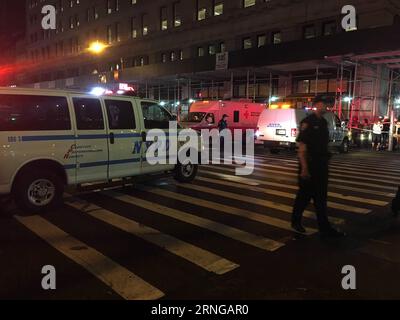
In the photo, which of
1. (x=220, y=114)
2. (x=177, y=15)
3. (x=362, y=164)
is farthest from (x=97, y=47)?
(x=362, y=164)

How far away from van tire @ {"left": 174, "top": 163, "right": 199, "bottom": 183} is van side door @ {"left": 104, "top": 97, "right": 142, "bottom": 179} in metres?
A: 1.49

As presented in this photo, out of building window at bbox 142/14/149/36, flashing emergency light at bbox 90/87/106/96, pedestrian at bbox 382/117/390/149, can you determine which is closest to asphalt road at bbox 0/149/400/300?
flashing emergency light at bbox 90/87/106/96

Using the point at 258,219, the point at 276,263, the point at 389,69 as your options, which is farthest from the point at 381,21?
the point at 276,263

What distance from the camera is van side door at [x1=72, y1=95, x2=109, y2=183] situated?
7387 millimetres

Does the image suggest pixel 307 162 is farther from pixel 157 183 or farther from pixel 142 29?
pixel 142 29

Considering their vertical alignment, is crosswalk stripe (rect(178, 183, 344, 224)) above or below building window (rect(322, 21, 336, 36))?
below

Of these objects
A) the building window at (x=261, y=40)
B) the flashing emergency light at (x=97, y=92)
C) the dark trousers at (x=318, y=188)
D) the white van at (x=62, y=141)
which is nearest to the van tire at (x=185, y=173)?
the white van at (x=62, y=141)

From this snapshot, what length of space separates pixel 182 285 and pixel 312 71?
1001 inches

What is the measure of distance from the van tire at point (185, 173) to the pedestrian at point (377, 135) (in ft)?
45.2

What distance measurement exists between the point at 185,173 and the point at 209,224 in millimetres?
3792

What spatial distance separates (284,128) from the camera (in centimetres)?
1675

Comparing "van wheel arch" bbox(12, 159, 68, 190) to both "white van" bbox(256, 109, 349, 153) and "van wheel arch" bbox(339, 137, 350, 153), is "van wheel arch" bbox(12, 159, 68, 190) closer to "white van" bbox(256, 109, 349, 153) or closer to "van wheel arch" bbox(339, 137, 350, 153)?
"white van" bbox(256, 109, 349, 153)

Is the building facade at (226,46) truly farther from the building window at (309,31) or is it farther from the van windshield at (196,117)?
the van windshield at (196,117)

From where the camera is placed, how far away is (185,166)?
33.5ft
